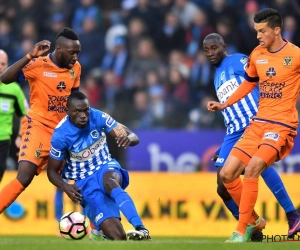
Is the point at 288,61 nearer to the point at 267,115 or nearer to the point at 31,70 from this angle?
the point at 267,115

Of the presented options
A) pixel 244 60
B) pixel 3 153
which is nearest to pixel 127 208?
pixel 244 60

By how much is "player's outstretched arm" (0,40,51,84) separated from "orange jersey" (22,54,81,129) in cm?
24

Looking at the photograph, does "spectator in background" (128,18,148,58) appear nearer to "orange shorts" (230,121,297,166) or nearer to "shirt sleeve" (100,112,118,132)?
"shirt sleeve" (100,112,118,132)

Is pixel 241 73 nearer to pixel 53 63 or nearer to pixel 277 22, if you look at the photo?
pixel 277 22

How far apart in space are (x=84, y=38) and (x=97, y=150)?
777cm

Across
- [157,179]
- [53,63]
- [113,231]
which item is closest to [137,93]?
[157,179]

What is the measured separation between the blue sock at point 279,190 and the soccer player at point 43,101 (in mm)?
2451

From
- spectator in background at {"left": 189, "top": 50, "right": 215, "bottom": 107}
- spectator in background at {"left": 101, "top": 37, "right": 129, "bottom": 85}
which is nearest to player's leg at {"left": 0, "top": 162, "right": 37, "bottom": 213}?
spectator in background at {"left": 189, "top": 50, "right": 215, "bottom": 107}

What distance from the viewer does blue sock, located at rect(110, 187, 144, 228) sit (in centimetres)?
846

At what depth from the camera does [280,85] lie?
8.62m

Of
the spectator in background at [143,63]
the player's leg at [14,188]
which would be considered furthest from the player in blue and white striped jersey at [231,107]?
the spectator in background at [143,63]

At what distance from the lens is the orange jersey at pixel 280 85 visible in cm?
861

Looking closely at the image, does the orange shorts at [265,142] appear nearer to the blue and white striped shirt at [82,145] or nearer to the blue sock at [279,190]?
the blue sock at [279,190]

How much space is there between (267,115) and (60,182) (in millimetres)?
2273
